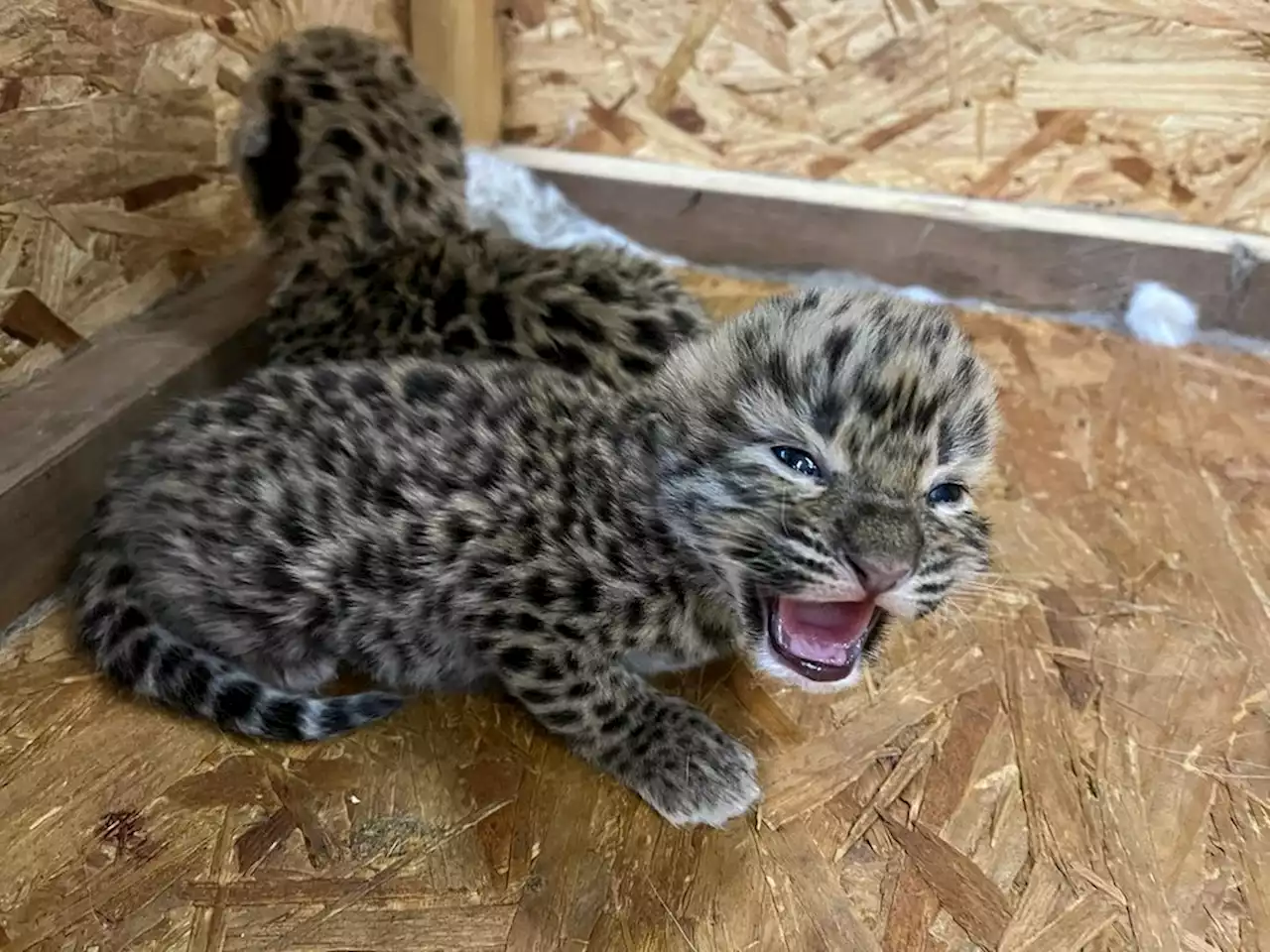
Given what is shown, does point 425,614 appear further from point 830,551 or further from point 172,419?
point 830,551

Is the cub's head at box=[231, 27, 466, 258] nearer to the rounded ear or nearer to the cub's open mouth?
the rounded ear

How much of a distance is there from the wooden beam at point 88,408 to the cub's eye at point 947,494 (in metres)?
1.31

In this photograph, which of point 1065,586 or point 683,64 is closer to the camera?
point 1065,586

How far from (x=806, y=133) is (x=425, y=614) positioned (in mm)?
1634

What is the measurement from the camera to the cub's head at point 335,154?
2203mm

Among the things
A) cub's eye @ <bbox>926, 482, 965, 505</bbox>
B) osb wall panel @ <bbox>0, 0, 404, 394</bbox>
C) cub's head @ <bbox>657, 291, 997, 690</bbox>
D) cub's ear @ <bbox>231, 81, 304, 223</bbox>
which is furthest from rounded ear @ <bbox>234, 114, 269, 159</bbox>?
cub's eye @ <bbox>926, 482, 965, 505</bbox>

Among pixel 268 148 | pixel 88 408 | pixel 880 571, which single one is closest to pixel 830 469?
pixel 880 571

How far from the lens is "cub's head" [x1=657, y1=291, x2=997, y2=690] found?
1410mm

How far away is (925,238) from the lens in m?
2.77

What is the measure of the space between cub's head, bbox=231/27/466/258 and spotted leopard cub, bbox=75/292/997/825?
49 centimetres

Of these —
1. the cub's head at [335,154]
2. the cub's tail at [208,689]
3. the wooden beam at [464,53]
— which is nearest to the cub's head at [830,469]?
the cub's tail at [208,689]

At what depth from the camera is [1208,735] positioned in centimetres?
177

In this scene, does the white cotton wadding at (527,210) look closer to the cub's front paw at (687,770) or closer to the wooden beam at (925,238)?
the wooden beam at (925,238)

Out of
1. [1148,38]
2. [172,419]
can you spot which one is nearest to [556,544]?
[172,419]
